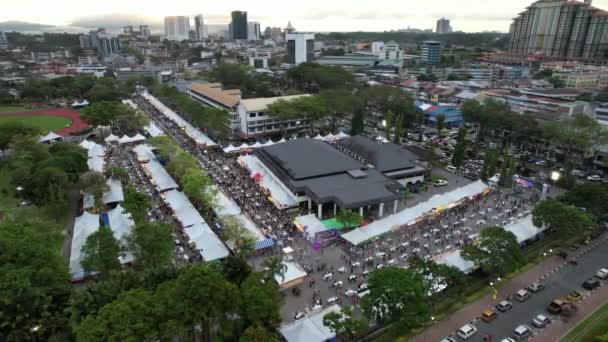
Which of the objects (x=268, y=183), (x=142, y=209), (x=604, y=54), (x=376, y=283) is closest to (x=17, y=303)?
(x=142, y=209)

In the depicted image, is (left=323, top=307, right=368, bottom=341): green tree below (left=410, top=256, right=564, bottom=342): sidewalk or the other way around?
the other way around

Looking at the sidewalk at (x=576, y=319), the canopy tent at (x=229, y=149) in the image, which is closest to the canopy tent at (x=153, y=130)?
the canopy tent at (x=229, y=149)

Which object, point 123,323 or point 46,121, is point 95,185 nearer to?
point 123,323

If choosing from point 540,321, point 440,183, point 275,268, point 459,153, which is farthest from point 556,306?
point 459,153

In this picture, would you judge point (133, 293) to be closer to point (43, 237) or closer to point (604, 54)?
point (43, 237)

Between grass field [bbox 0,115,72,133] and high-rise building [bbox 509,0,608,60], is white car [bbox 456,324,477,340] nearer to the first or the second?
grass field [bbox 0,115,72,133]

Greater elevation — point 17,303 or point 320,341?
point 17,303

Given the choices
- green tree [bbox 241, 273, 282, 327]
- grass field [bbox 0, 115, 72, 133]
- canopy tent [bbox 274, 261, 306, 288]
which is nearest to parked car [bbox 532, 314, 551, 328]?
canopy tent [bbox 274, 261, 306, 288]
